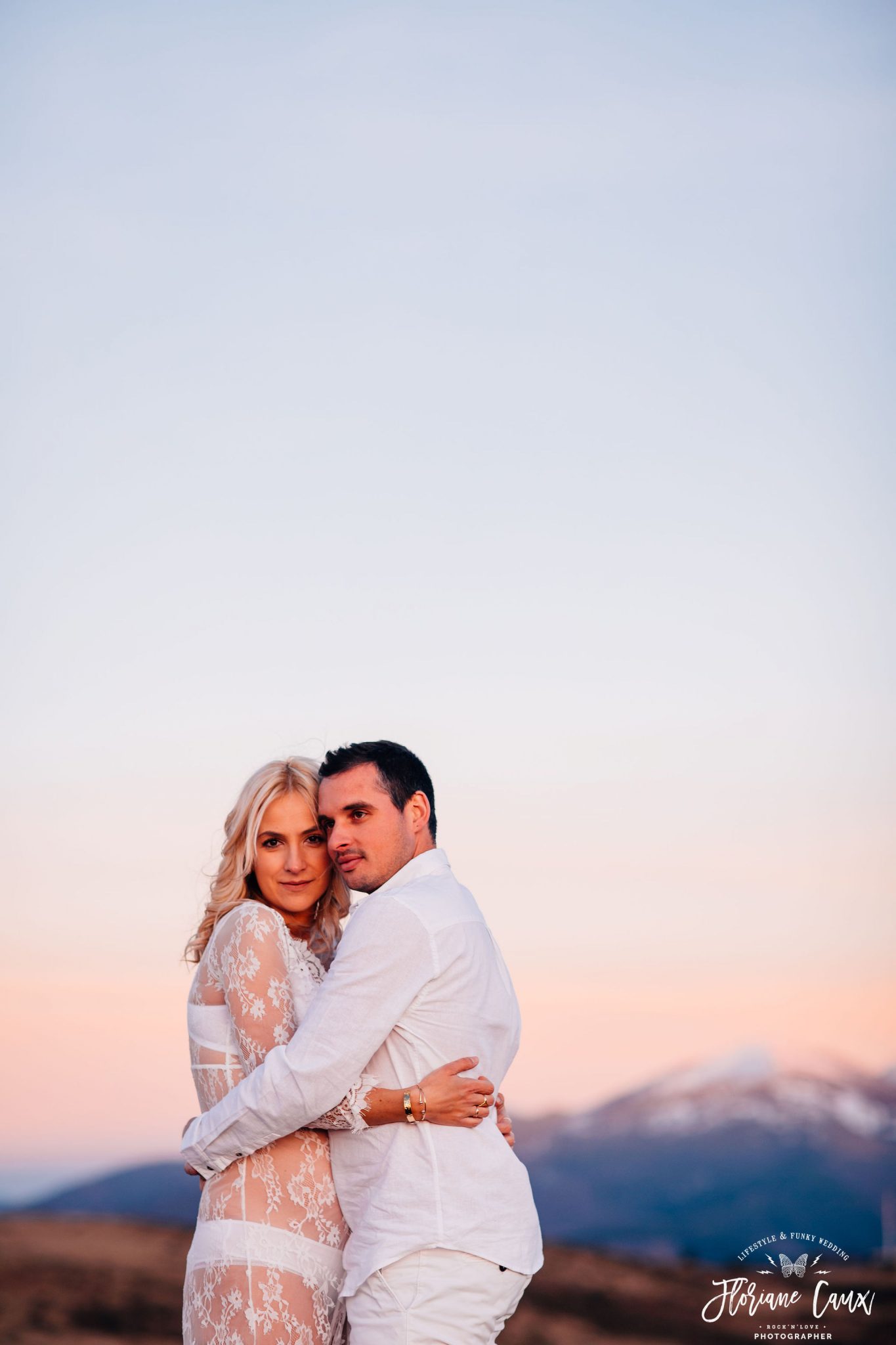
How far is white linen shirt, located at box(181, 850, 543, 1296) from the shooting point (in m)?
2.78

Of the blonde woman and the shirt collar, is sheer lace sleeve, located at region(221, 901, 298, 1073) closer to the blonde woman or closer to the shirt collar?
the blonde woman

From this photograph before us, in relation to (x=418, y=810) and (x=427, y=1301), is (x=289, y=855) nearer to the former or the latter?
(x=418, y=810)

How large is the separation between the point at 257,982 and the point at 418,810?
0.56 meters

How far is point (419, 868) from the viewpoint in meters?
3.17

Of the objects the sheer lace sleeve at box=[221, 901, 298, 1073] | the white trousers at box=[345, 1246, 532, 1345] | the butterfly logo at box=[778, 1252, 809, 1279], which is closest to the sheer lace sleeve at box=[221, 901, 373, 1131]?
the sheer lace sleeve at box=[221, 901, 298, 1073]

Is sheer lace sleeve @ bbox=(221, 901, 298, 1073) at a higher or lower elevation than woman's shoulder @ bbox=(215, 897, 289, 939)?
lower

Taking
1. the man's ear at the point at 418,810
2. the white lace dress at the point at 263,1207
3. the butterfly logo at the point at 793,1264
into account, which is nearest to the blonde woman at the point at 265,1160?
the white lace dress at the point at 263,1207

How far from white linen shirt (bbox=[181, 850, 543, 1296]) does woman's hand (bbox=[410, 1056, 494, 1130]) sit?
1.5 inches

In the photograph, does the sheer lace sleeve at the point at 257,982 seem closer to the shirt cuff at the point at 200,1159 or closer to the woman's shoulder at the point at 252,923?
the woman's shoulder at the point at 252,923

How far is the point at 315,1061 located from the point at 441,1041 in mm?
302

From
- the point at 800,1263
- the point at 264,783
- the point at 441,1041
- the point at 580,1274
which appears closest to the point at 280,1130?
the point at 441,1041

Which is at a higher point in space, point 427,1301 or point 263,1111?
point 263,1111

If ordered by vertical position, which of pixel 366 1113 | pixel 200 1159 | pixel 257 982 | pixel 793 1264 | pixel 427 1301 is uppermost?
pixel 257 982

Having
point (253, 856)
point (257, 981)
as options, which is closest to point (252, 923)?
point (257, 981)
